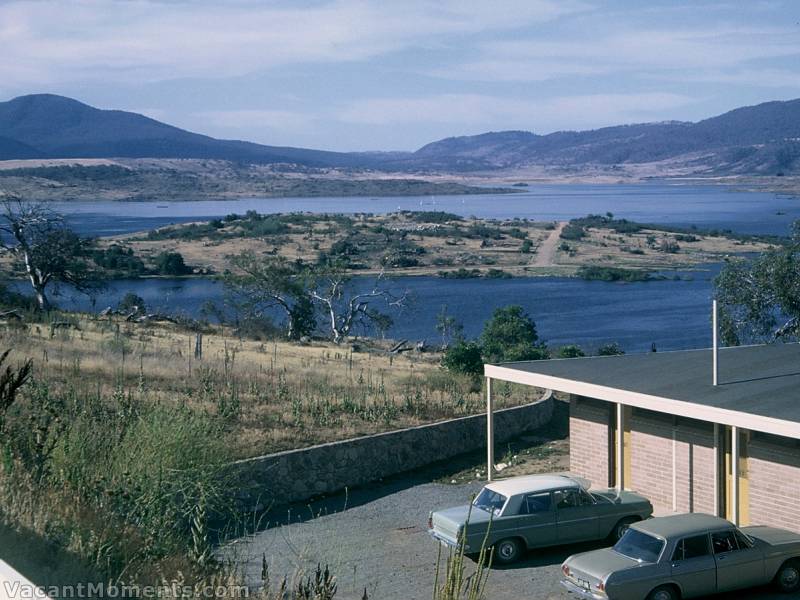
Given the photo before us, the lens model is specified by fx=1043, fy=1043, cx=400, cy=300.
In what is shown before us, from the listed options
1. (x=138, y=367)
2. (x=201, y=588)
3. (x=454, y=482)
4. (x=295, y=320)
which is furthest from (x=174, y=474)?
(x=295, y=320)


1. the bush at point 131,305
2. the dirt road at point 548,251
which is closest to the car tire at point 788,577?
the bush at point 131,305

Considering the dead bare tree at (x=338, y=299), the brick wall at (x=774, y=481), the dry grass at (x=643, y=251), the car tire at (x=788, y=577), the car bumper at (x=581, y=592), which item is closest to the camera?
the car bumper at (x=581, y=592)

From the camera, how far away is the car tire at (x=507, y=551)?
14.4 m

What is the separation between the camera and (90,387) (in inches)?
824

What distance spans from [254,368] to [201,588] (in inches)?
805

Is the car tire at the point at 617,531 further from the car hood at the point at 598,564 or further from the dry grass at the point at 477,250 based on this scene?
the dry grass at the point at 477,250

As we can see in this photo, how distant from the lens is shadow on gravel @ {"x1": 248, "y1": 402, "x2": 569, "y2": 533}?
58.2 feet

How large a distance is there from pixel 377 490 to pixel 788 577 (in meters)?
8.82

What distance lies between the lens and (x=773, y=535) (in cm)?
1340

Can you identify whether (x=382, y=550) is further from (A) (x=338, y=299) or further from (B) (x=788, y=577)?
(A) (x=338, y=299)

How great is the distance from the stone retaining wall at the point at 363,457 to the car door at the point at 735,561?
7661 millimetres

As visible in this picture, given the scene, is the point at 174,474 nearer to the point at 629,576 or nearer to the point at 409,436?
the point at 629,576

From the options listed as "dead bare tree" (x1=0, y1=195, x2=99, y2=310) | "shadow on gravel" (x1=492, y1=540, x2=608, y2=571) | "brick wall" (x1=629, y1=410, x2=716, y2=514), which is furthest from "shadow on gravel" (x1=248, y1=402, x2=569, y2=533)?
"dead bare tree" (x1=0, y1=195, x2=99, y2=310)

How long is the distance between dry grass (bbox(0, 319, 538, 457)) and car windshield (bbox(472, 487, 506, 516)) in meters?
5.51
